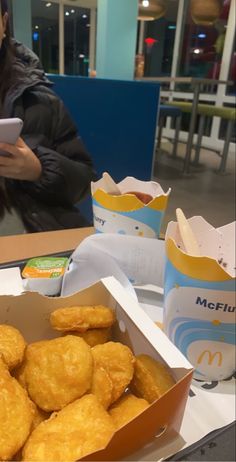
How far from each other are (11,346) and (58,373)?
0.05 metres

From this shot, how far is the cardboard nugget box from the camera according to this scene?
27 cm

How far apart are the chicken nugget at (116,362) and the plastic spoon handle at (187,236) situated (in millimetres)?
148

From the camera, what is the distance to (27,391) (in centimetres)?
35

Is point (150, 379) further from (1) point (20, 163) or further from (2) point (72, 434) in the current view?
(1) point (20, 163)

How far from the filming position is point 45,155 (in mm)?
1063

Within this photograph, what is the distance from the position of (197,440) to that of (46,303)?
0.21 m

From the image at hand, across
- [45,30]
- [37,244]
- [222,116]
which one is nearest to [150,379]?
[37,244]

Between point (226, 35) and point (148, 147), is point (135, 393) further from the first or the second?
point (226, 35)

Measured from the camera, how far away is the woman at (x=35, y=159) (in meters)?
1.02

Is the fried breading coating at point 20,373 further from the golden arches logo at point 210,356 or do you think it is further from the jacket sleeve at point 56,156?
the jacket sleeve at point 56,156

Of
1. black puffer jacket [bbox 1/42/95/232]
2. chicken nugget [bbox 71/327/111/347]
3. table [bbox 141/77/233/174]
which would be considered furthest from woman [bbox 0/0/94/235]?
table [bbox 141/77/233/174]

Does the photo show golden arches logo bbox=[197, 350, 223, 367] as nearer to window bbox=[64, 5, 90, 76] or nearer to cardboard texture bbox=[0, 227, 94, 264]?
cardboard texture bbox=[0, 227, 94, 264]

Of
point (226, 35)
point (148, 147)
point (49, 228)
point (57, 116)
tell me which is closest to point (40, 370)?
point (49, 228)

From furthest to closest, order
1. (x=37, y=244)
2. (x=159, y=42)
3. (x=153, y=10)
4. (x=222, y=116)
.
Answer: (x=222, y=116)
(x=159, y=42)
(x=153, y=10)
(x=37, y=244)
